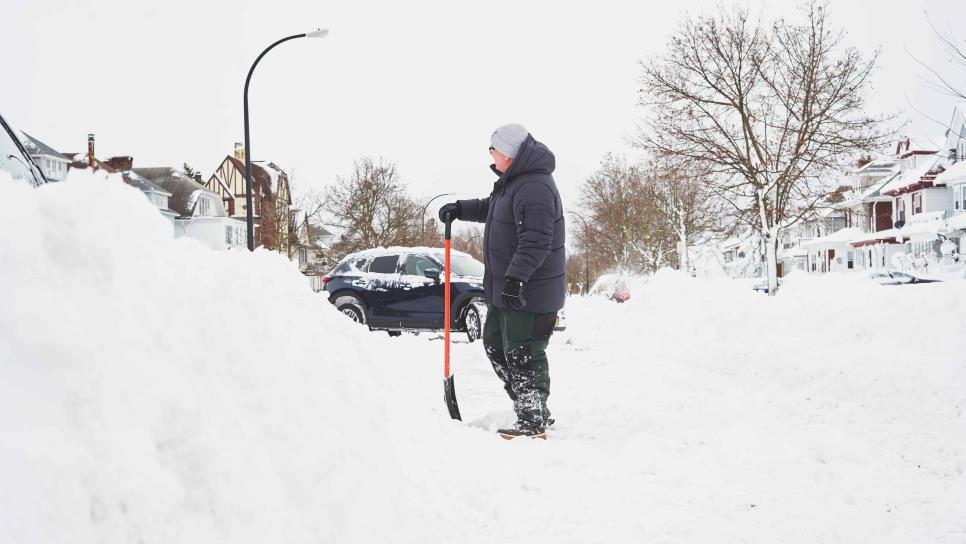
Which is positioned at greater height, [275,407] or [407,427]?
[275,407]

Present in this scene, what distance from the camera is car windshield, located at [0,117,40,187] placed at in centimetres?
333

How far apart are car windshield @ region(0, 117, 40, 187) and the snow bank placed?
58.7 inches

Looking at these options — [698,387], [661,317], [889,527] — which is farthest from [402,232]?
[889,527]

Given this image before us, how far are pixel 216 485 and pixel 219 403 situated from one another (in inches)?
10.2

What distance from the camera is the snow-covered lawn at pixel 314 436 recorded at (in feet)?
5.25

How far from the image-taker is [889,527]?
3166 millimetres

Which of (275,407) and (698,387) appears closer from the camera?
(275,407)

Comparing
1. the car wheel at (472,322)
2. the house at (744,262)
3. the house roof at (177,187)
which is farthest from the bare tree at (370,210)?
the car wheel at (472,322)

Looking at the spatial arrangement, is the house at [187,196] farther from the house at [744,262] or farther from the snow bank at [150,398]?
the snow bank at [150,398]

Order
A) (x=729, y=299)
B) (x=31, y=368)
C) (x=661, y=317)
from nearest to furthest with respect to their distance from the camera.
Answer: (x=31, y=368), (x=729, y=299), (x=661, y=317)

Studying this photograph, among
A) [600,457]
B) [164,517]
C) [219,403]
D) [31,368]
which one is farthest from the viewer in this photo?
[600,457]

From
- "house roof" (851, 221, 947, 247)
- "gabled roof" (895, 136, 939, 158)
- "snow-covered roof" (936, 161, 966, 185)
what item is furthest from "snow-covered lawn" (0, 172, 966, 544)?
"gabled roof" (895, 136, 939, 158)

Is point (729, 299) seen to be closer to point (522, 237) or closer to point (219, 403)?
point (522, 237)

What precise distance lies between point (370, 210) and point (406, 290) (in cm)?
3862
